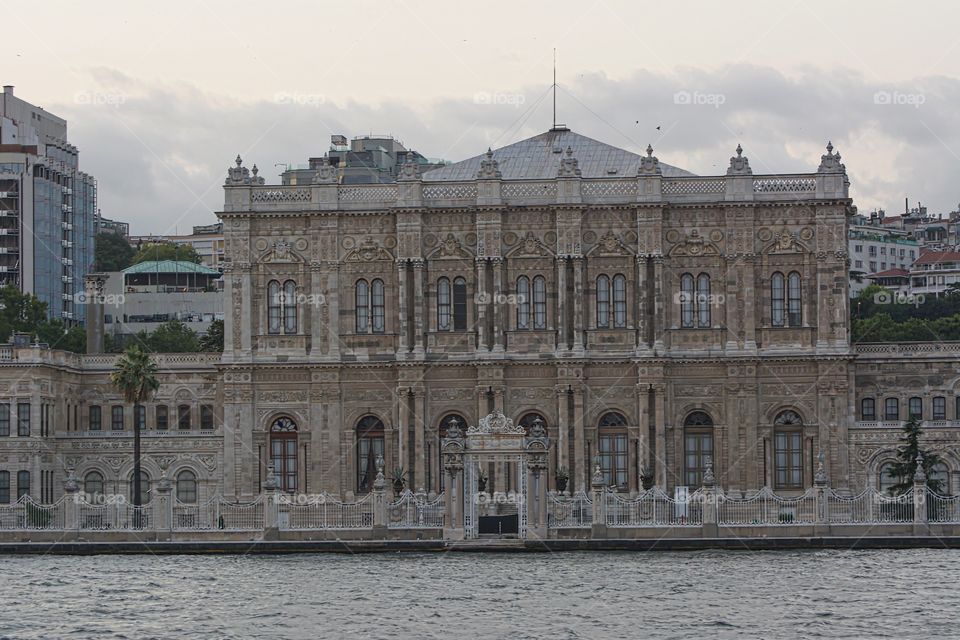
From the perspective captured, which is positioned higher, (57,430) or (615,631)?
(57,430)

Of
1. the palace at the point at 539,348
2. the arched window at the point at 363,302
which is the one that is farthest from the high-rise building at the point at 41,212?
the arched window at the point at 363,302

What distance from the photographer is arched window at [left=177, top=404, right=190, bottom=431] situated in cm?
8406

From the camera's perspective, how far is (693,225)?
3118 inches

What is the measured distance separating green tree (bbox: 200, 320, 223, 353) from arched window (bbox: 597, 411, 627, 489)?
27489 millimetres

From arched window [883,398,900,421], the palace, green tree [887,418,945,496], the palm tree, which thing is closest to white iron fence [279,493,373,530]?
the palace

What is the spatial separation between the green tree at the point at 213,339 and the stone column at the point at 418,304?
2392cm

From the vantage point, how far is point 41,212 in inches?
4742

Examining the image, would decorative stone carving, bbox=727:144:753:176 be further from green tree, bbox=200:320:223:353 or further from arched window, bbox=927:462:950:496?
green tree, bbox=200:320:223:353

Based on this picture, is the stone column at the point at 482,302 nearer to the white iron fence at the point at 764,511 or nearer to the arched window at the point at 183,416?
the arched window at the point at 183,416

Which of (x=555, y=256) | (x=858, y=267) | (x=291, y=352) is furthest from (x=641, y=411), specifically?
(x=858, y=267)

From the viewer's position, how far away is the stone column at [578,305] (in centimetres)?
7919

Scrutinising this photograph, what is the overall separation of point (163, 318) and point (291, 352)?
4671cm

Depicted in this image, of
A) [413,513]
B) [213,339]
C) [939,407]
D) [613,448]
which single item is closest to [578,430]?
[613,448]

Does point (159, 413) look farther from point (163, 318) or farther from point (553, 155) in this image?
point (163, 318)
